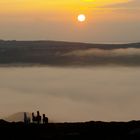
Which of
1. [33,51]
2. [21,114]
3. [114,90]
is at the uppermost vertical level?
[33,51]

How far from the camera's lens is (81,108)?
101 ft

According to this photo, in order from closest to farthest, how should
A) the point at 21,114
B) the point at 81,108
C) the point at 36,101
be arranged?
the point at 21,114, the point at 81,108, the point at 36,101

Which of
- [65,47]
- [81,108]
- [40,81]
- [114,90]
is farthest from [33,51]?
[81,108]

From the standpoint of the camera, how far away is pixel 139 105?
102ft

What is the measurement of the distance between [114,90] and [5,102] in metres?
10.5

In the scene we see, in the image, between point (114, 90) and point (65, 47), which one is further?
point (65, 47)
